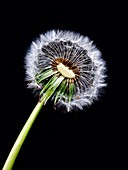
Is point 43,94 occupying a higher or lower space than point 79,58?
lower

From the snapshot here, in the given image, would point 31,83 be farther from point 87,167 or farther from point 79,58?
point 87,167

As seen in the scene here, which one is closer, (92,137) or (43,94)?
(43,94)

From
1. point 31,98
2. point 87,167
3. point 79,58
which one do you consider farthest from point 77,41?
point 87,167

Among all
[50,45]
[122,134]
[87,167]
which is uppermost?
[50,45]
